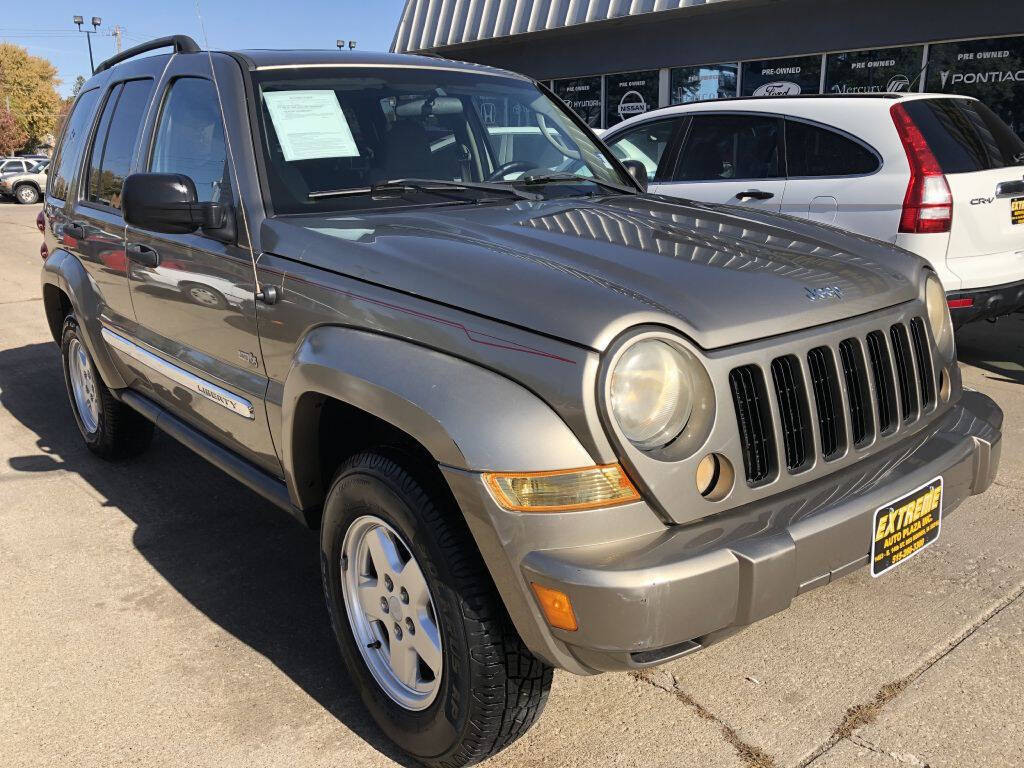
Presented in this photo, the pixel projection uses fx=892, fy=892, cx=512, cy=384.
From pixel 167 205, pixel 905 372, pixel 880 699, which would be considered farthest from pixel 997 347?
pixel 167 205

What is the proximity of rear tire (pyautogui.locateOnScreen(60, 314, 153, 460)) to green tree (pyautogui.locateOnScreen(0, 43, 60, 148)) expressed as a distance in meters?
68.4

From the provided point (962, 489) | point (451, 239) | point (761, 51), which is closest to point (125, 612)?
point (451, 239)

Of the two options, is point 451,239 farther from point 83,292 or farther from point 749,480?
point 83,292

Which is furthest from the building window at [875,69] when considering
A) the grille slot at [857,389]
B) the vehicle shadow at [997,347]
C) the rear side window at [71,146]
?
the grille slot at [857,389]

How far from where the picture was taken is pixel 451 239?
245 cm

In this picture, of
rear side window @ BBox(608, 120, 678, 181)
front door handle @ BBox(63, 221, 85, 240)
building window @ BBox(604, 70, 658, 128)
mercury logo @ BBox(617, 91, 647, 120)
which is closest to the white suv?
rear side window @ BBox(608, 120, 678, 181)

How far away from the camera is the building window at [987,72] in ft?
31.7

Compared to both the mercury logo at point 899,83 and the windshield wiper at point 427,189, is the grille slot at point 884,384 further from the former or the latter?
the mercury logo at point 899,83

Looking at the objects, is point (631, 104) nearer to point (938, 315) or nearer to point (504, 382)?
point (938, 315)

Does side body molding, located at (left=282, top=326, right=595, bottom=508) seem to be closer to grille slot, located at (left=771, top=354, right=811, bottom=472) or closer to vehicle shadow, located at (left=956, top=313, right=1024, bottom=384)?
grille slot, located at (left=771, top=354, right=811, bottom=472)

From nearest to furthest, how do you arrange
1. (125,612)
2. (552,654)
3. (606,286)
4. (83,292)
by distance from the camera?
(552,654) → (606,286) → (125,612) → (83,292)

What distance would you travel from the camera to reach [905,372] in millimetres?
2541

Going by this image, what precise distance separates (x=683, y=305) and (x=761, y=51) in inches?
434

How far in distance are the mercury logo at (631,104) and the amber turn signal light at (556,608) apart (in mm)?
13038
